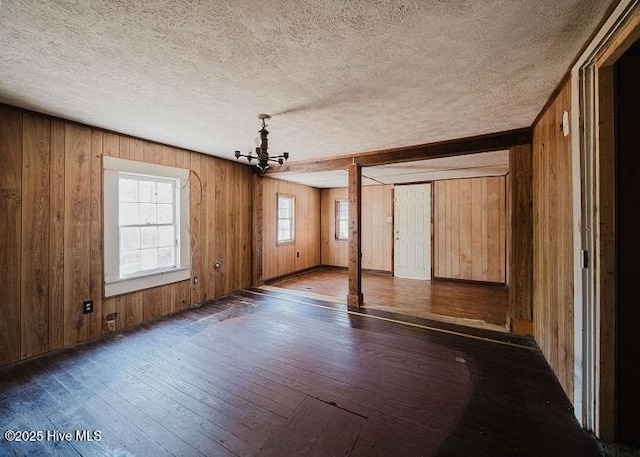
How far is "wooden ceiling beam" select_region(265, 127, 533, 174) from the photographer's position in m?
3.00

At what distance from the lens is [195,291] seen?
404 cm

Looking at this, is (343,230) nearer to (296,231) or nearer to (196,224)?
(296,231)

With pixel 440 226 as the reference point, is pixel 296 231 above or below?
below

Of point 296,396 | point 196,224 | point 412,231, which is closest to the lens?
point 296,396

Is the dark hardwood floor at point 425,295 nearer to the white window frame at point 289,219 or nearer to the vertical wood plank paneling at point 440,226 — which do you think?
the vertical wood plank paneling at point 440,226

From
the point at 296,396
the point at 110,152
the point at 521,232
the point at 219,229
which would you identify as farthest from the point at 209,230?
the point at 521,232

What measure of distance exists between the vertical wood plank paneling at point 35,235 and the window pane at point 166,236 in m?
1.13

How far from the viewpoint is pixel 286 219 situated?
6.35m

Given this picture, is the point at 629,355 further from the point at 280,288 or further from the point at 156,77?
the point at 280,288

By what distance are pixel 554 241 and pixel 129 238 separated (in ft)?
14.8

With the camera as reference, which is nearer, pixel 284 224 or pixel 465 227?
pixel 465 227

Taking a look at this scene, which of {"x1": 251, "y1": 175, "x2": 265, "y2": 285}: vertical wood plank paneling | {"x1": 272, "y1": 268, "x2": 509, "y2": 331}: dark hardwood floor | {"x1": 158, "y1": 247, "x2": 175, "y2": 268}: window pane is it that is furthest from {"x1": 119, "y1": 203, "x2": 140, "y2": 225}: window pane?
{"x1": 272, "y1": 268, "x2": 509, "y2": 331}: dark hardwood floor

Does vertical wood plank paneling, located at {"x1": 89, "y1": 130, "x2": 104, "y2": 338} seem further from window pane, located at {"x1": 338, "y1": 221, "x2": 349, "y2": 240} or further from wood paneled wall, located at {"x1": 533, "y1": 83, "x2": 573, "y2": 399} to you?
window pane, located at {"x1": 338, "y1": 221, "x2": 349, "y2": 240}

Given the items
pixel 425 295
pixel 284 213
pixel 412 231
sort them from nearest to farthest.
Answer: pixel 425 295 < pixel 412 231 < pixel 284 213
